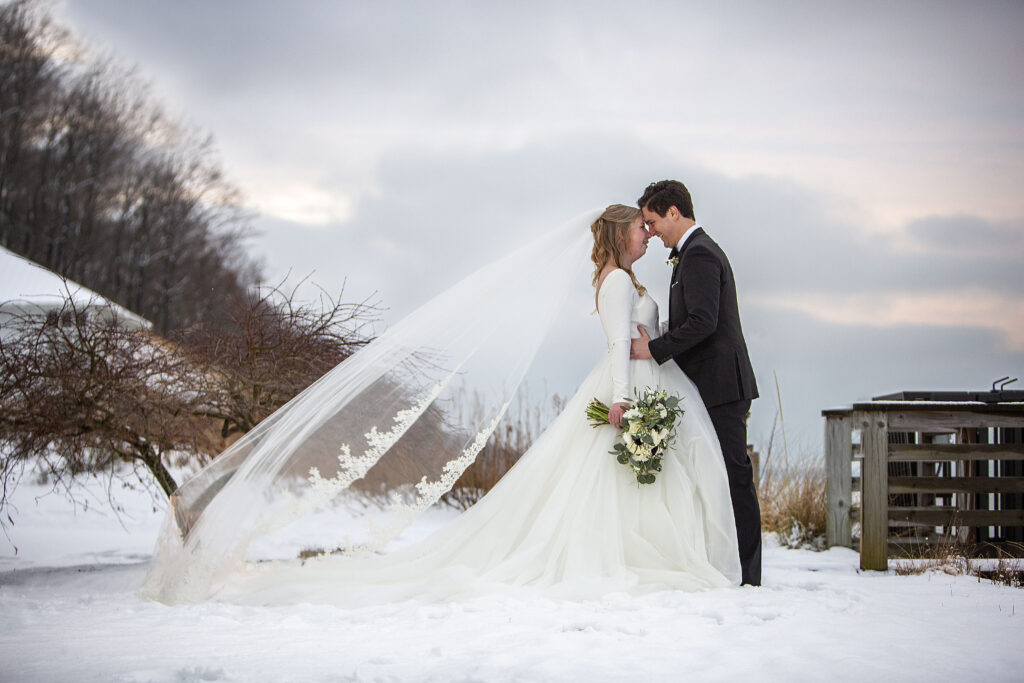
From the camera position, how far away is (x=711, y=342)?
15.2 feet

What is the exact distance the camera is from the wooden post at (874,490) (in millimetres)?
5645

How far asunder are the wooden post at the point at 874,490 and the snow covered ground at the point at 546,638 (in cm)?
81

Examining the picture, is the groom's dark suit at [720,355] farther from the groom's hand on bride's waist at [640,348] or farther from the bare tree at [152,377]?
the bare tree at [152,377]

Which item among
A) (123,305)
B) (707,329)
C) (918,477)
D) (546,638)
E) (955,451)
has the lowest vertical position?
(546,638)

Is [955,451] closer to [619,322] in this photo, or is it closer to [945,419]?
[945,419]

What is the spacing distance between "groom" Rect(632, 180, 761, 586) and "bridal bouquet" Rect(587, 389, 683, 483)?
1.03 feet

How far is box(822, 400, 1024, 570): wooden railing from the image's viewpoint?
573 cm

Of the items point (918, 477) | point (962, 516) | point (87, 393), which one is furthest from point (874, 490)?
point (87, 393)

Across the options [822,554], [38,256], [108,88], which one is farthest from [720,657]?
[108,88]

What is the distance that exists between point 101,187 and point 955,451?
23148 mm

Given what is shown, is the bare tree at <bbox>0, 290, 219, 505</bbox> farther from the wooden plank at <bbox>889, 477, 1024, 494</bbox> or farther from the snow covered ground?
the wooden plank at <bbox>889, 477, 1024, 494</bbox>

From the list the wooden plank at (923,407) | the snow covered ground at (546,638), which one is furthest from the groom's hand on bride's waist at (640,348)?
the wooden plank at (923,407)

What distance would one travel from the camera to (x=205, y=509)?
4.34 meters

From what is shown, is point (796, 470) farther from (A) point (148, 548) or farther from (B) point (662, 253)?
(A) point (148, 548)
